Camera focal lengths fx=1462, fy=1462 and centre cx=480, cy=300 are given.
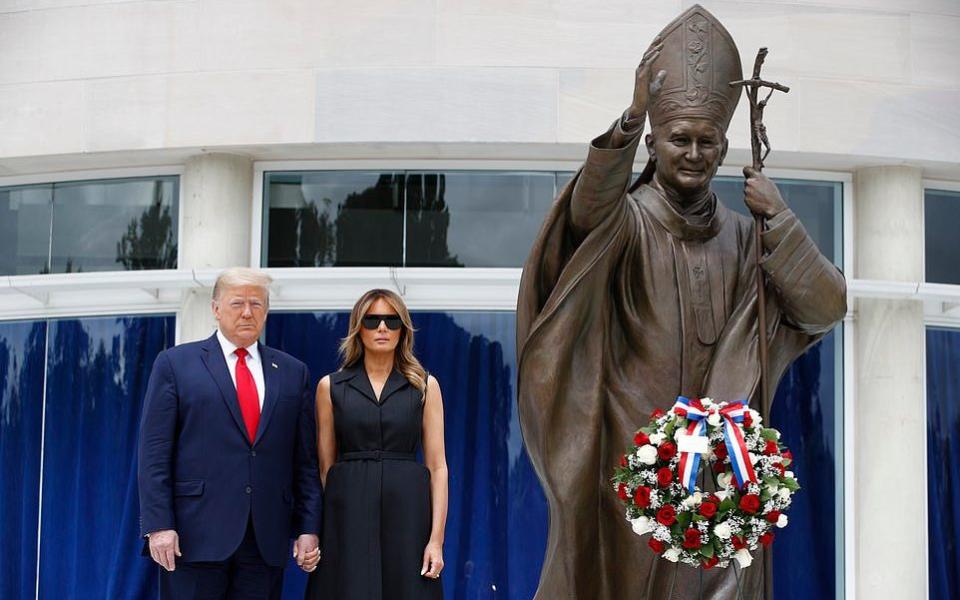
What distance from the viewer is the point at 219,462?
18.0ft

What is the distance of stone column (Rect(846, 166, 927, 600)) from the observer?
10328 millimetres

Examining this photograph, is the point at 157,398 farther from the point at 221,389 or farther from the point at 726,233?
the point at 726,233

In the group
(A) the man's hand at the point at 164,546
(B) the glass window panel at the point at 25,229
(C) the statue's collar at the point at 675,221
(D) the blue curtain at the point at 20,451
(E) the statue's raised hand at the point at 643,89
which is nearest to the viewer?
(E) the statue's raised hand at the point at 643,89

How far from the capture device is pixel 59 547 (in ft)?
36.2

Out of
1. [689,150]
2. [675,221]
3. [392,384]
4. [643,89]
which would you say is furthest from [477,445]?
[643,89]

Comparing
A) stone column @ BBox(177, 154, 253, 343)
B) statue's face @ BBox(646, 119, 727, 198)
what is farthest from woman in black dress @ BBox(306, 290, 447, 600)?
stone column @ BBox(177, 154, 253, 343)

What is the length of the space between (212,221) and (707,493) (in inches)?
272

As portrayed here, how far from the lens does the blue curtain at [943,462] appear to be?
10750 millimetres

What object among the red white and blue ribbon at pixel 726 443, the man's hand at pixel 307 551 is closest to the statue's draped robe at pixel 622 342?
the red white and blue ribbon at pixel 726 443

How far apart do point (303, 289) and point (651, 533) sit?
6.42 metres

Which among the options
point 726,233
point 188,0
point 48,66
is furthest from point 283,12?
point 726,233

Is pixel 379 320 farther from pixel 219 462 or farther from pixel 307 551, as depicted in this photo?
pixel 307 551

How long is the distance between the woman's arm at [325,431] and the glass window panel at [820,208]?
5.65 metres

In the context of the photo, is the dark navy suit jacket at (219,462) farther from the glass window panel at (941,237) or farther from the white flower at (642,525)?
the glass window panel at (941,237)
